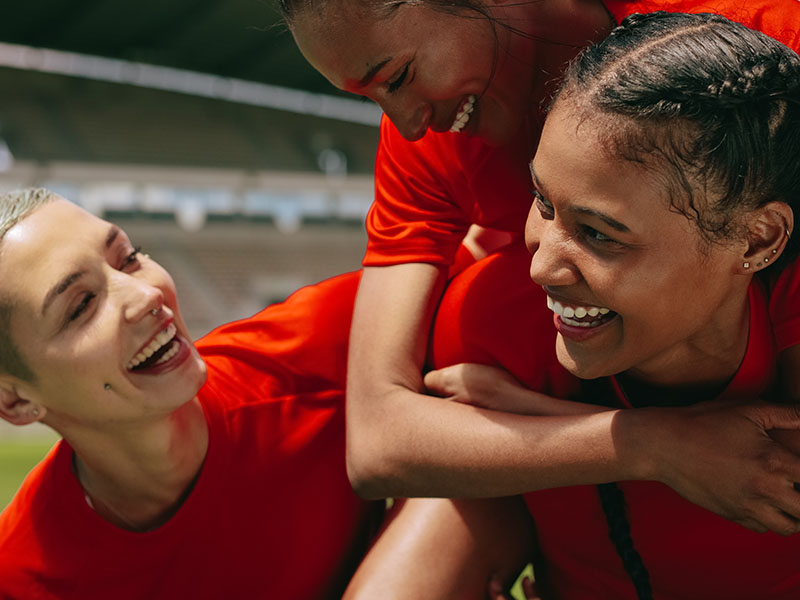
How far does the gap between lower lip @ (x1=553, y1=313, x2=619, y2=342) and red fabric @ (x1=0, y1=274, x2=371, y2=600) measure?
100 centimetres

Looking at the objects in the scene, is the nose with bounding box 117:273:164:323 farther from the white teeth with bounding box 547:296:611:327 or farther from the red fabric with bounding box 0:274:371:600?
the white teeth with bounding box 547:296:611:327

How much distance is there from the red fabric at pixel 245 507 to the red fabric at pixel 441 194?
46 centimetres

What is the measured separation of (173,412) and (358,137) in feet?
77.9

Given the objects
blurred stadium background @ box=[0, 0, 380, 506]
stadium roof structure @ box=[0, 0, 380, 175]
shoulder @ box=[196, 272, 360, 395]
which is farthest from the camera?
stadium roof structure @ box=[0, 0, 380, 175]

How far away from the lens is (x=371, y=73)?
2.16m

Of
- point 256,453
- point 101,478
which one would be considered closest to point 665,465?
point 256,453

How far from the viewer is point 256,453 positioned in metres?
2.81

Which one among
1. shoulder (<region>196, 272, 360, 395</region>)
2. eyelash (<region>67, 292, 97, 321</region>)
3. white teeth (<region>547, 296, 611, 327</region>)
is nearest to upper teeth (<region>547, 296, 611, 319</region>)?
white teeth (<region>547, 296, 611, 327</region>)

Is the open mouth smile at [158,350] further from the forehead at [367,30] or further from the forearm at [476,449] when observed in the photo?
the forehead at [367,30]

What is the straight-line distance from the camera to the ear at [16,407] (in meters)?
2.59

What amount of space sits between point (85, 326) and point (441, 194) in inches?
38.1

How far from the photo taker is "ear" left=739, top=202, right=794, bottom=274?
1827 mm

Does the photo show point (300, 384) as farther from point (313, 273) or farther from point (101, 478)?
point (313, 273)

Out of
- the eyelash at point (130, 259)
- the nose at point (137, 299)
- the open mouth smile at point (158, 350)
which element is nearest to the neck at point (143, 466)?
the open mouth smile at point (158, 350)
